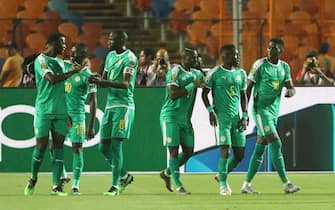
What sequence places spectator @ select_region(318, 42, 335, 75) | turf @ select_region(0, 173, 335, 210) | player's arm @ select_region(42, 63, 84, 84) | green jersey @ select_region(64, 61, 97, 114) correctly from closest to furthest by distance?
turf @ select_region(0, 173, 335, 210), player's arm @ select_region(42, 63, 84, 84), green jersey @ select_region(64, 61, 97, 114), spectator @ select_region(318, 42, 335, 75)

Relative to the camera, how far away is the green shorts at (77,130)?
17484 millimetres

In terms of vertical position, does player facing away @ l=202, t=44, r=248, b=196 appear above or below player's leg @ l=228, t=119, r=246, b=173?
above

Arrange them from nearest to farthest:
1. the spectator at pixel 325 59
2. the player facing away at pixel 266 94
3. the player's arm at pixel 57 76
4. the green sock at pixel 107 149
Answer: the player's arm at pixel 57 76 < the green sock at pixel 107 149 < the player facing away at pixel 266 94 < the spectator at pixel 325 59

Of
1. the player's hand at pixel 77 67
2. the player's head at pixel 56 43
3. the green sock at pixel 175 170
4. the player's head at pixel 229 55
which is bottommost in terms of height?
the green sock at pixel 175 170

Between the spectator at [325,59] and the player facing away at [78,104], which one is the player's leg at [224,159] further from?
the spectator at [325,59]

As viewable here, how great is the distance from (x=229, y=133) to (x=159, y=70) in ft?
19.0

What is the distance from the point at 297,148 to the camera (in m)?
21.9

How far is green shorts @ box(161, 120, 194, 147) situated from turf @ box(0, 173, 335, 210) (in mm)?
757

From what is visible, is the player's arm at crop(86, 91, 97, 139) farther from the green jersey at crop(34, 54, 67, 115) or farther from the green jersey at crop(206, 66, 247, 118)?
the green jersey at crop(206, 66, 247, 118)

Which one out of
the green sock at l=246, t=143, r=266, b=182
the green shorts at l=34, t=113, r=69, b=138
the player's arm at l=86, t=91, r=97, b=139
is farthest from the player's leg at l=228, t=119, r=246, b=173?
the green shorts at l=34, t=113, r=69, b=138

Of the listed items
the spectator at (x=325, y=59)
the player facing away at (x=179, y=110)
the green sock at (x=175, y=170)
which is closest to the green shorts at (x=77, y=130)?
the player facing away at (x=179, y=110)

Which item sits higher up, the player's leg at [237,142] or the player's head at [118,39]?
the player's head at [118,39]

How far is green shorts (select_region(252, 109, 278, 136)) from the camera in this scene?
17.3 meters

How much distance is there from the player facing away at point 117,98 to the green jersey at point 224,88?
1.38 metres
